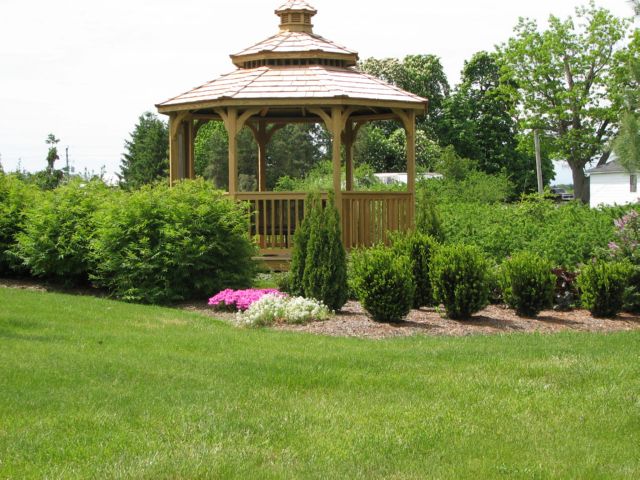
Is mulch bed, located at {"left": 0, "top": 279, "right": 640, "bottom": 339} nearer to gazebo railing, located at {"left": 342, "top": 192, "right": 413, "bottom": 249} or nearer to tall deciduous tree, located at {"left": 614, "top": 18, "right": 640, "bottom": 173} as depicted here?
tall deciduous tree, located at {"left": 614, "top": 18, "right": 640, "bottom": 173}

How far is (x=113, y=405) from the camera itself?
6.57 meters

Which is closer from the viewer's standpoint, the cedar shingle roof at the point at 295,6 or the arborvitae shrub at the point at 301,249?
the arborvitae shrub at the point at 301,249

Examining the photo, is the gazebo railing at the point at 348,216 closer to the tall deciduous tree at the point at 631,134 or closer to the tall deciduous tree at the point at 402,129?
the tall deciduous tree at the point at 631,134

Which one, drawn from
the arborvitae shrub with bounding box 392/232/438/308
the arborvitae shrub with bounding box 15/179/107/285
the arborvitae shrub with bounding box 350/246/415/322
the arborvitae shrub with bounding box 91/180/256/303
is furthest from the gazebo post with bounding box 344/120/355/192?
the arborvitae shrub with bounding box 350/246/415/322

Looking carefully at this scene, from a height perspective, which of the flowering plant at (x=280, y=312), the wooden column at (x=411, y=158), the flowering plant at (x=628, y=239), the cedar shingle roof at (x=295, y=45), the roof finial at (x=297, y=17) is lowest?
the flowering plant at (x=280, y=312)

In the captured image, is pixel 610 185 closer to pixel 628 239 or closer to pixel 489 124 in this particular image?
pixel 489 124

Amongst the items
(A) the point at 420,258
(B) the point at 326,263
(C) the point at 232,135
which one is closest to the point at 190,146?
(C) the point at 232,135

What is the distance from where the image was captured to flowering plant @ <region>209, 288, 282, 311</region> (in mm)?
12055

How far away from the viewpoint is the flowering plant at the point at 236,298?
12.1 meters

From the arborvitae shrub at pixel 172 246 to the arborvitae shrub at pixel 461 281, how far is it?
3.63 meters

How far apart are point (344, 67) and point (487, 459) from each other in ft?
42.4

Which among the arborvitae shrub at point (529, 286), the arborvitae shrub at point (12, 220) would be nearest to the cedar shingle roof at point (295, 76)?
the arborvitae shrub at point (12, 220)

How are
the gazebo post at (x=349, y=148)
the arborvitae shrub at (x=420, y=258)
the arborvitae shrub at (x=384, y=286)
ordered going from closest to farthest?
the arborvitae shrub at (x=384, y=286) < the arborvitae shrub at (x=420, y=258) < the gazebo post at (x=349, y=148)

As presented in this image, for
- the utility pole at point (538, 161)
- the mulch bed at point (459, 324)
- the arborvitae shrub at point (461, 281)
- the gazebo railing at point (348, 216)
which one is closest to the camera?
the mulch bed at point (459, 324)
